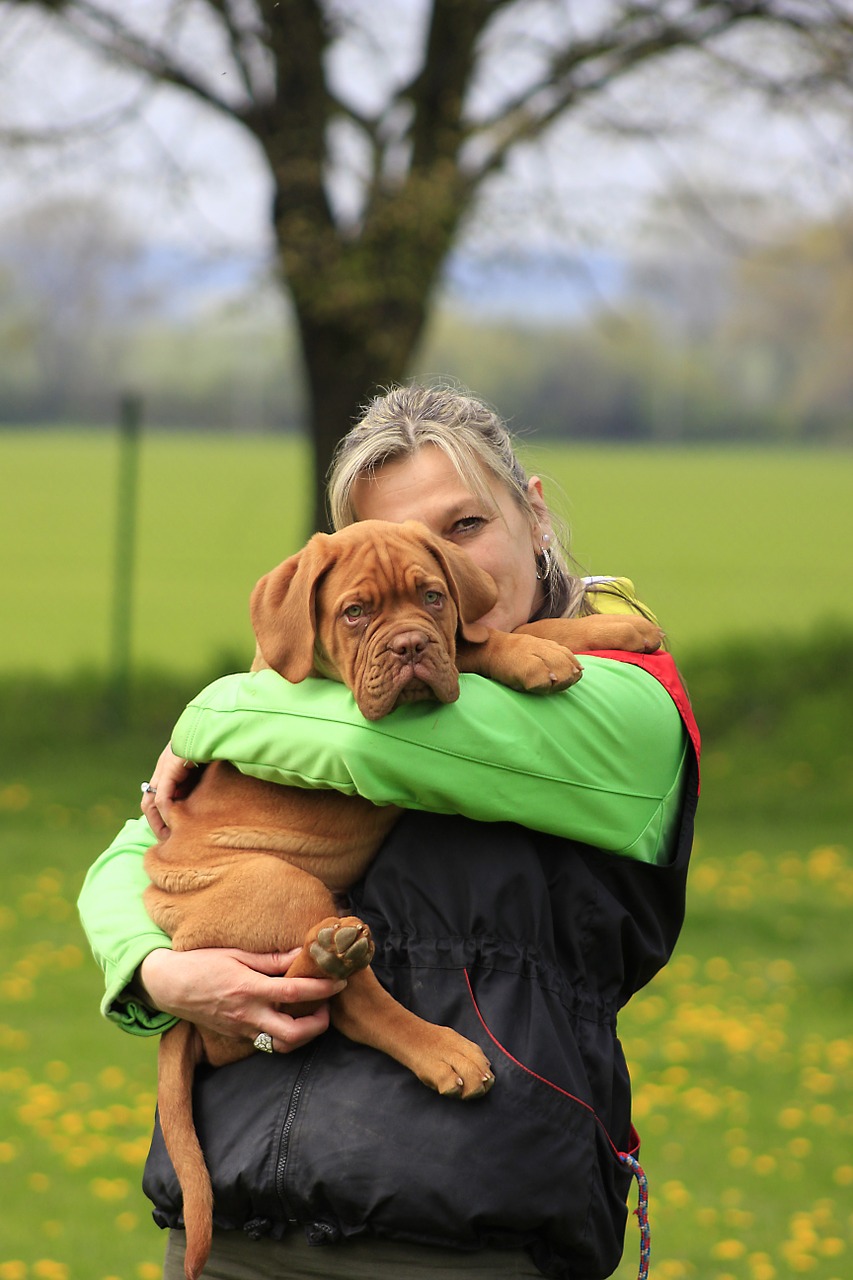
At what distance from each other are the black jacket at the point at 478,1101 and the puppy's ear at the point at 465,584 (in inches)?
16.1

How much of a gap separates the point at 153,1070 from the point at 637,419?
24.1m

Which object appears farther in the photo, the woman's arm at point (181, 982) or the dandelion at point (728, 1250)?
the dandelion at point (728, 1250)

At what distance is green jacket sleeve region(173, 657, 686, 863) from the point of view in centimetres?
231

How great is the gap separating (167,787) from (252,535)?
21.0 m

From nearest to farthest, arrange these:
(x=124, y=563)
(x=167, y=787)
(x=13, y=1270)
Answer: (x=167, y=787) < (x=13, y=1270) < (x=124, y=563)

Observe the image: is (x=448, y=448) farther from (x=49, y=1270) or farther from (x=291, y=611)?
(x=49, y=1270)

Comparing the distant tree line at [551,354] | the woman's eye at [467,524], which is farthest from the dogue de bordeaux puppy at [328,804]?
the distant tree line at [551,354]

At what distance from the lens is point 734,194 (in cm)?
1261

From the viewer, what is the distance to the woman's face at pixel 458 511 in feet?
9.00

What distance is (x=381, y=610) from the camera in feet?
8.55

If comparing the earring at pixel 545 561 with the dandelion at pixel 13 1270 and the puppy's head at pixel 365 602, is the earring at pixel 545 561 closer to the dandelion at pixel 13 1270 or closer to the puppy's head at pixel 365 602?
the puppy's head at pixel 365 602

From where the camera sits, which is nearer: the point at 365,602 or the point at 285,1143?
the point at 285,1143

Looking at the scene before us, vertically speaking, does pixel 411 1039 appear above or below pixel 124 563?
above

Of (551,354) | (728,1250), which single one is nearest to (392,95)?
(728,1250)
